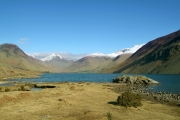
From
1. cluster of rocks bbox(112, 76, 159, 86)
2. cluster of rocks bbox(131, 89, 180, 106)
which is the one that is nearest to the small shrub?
cluster of rocks bbox(131, 89, 180, 106)

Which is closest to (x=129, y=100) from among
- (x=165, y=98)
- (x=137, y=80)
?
(x=165, y=98)

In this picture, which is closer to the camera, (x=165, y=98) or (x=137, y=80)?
(x=165, y=98)

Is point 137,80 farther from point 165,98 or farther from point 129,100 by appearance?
point 129,100

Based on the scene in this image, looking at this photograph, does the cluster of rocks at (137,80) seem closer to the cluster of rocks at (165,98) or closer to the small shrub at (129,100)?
the cluster of rocks at (165,98)

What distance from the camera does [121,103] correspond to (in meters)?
32.6

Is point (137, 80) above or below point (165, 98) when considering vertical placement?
above

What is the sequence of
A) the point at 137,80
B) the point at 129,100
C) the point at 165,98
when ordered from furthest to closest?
the point at 137,80 → the point at 165,98 → the point at 129,100

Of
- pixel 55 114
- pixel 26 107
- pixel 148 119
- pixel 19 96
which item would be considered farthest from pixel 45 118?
pixel 19 96

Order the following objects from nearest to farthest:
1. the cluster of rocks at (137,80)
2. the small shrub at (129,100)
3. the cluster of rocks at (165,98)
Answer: the small shrub at (129,100) < the cluster of rocks at (165,98) < the cluster of rocks at (137,80)

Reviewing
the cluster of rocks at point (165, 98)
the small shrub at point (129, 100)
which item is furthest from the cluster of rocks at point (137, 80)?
the small shrub at point (129, 100)

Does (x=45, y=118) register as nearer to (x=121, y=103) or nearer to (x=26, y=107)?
(x=26, y=107)

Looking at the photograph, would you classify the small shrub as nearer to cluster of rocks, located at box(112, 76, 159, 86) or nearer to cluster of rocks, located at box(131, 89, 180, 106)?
cluster of rocks, located at box(131, 89, 180, 106)

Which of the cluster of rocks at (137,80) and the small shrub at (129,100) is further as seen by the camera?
the cluster of rocks at (137,80)

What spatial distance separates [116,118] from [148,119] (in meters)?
3.83
